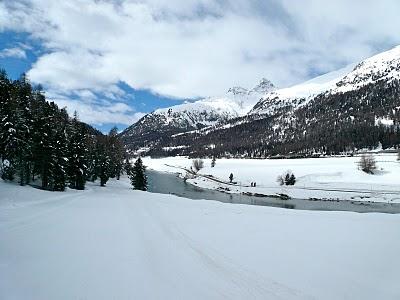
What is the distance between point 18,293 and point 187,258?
18.0 ft

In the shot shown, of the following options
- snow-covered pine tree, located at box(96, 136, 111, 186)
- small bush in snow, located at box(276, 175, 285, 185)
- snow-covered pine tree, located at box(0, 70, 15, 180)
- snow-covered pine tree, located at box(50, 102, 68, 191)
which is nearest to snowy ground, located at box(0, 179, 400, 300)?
snow-covered pine tree, located at box(0, 70, 15, 180)

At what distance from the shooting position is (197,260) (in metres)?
11.7

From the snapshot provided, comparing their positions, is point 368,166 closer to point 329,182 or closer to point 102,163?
A: point 329,182

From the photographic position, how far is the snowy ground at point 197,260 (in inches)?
349

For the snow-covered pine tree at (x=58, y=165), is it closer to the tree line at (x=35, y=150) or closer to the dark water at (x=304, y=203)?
the tree line at (x=35, y=150)

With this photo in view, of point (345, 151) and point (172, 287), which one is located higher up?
point (345, 151)

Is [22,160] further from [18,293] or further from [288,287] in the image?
[288,287]

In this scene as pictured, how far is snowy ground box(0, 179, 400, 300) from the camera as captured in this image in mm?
8858

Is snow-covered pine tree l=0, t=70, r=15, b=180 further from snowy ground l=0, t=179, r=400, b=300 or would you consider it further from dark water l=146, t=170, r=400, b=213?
dark water l=146, t=170, r=400, b=213

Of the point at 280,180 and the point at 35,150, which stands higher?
the point at 35,150

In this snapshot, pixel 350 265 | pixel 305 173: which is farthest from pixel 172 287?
pixel 305 173

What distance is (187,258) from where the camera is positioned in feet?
39.1

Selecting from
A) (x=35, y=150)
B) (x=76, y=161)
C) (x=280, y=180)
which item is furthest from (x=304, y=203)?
(x=35, y=150)

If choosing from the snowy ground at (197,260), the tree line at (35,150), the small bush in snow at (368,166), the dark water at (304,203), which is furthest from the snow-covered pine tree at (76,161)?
the small bush in snow at (368,166)
